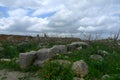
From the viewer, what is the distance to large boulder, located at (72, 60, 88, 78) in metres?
9.97

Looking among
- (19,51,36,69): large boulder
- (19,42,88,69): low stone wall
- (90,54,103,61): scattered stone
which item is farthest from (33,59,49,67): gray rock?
(90,54,103,61): scattered stone

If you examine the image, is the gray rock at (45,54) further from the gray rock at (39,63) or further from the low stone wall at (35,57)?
the gray rock at (39,63)

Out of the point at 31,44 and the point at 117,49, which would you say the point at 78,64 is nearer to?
the point at 117,49

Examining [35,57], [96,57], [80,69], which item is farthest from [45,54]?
[80,69]

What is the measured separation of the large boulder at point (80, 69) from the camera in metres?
9.97

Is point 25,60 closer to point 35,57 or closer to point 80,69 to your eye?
point 35,57

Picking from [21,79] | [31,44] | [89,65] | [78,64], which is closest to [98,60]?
[89,65]

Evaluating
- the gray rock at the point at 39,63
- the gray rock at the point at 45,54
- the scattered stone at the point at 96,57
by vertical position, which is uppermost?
the gray rock at the point at 45,54

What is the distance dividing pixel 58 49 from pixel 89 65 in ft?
7.49

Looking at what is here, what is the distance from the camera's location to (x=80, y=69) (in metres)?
10.0

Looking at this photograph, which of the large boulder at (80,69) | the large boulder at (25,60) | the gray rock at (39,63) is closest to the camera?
the large boulder at (80,69)

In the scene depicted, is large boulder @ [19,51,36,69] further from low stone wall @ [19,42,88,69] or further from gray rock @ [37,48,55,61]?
gray rock @ [37,48,55,61]

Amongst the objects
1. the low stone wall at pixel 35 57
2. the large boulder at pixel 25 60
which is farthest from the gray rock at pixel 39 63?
the large boulder at pixel 25 60

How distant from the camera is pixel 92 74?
10.4 m
